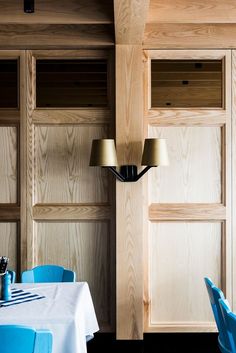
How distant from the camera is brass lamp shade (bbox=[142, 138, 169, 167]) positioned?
3531 mm

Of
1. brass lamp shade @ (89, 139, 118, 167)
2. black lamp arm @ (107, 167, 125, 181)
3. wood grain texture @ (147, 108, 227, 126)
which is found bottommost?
black lamp arm @ (107, 167, 125, 181)

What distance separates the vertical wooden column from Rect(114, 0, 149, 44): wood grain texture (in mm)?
172

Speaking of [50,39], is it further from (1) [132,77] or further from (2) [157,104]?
(2) [157,104]

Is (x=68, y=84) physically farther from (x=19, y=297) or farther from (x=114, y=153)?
(x=19, y=297)

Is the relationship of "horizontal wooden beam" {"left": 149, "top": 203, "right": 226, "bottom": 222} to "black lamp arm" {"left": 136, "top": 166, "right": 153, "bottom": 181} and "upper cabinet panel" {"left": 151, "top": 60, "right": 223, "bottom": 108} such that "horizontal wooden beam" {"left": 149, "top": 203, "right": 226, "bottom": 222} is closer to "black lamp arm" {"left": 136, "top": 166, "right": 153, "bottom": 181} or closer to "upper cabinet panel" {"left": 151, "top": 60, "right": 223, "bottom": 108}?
"black lamp arm" {"left": 136, "top": 166, "right": 153, "bottom": 181}

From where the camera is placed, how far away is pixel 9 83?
12.9 feet

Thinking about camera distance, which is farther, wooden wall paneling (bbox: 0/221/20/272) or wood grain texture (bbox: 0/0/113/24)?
wooden wall paneling (bbox: 0/221/20/272)

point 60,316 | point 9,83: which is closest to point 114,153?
point 9,83

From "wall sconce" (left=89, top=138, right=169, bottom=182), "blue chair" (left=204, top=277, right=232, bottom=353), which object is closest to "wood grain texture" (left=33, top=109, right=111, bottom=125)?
"wall sconce" (left=89, top=138, right=169, bottom=182)

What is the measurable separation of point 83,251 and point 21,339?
1903 millimetres

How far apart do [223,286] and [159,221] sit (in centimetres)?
78

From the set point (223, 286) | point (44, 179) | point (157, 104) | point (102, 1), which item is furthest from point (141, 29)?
point (223, 286)

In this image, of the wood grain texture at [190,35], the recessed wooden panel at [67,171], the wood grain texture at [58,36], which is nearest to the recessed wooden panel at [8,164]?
the recessed wooden panel at [67,171]

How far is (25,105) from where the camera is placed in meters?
3.88
